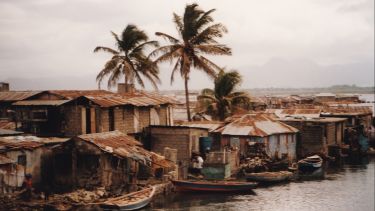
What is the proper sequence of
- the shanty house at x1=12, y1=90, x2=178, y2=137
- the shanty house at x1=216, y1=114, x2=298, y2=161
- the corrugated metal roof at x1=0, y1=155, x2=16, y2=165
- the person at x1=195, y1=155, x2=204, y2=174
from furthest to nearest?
the shanty house at x1=216, y1=114, x2=298, y2=161 < the person at x1=195, y1=155, x2=204, y2=174 < the shanty house at x1=12, y1=90, x2=178, y2=137 < the corrugated metal roof at x1=0, y1=155, x2=16, y2=165

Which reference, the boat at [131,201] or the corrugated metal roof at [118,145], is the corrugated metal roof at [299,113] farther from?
the boat at [131,201]

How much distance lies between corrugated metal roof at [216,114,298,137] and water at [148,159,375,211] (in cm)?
525

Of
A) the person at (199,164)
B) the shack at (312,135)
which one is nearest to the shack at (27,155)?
the person at (199,164)

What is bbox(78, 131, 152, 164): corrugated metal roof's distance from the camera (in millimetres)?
25719

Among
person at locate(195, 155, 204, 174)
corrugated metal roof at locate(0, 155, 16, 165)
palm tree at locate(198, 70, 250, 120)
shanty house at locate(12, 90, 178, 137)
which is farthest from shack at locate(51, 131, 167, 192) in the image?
palm tree at locate(198, 70, 250, 120)

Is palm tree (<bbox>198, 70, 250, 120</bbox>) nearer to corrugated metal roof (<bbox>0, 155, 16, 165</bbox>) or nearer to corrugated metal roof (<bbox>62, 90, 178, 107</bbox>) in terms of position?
corrugated metal roof (<bbox>62, 90, 178, 107</bbox>)

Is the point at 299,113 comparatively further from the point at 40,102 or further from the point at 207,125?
the point at 40,102

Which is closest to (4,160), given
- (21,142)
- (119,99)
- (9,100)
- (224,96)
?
(21,142)

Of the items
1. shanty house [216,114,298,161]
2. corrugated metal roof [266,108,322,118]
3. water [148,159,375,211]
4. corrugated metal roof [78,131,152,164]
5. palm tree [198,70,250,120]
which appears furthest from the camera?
corrugated metal roof [266,108,322,118]

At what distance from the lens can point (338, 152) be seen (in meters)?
45.0

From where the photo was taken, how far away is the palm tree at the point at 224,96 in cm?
4253

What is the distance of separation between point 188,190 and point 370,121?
1366 inches

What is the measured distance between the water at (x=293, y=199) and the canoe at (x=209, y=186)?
1.37ft

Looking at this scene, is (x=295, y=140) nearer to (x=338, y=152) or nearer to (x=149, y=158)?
(x=338, y=152)
